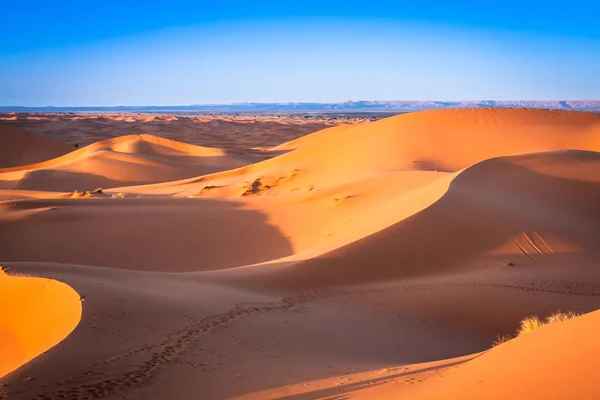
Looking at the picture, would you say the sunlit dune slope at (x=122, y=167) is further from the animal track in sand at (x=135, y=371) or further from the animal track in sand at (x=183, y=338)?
the animal track in sand at (x=135, y=371)

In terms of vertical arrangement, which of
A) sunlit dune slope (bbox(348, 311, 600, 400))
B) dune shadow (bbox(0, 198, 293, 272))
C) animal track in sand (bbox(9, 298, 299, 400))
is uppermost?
sunlit dune slope (bbox(348, 311, 600, 400))

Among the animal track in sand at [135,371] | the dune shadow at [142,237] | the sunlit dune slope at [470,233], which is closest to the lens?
the animal track in sand at [135,371]

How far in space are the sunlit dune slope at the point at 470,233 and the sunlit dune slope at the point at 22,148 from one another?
35047mm

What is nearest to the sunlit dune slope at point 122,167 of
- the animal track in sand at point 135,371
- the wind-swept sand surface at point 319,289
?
the wind-swept sand surface at point 319,289

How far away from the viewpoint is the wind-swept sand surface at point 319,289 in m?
4.63

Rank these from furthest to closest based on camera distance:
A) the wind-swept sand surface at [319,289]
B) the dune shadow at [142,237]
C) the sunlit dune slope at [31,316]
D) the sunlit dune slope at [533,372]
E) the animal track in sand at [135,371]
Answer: the dune shadow at [142,237] → the sunlit dune slope at [31,316] → the wind-swept sand surface at [319,289] → the animal track in sand at [135,371] → the sunlit dune slope at [533,372]

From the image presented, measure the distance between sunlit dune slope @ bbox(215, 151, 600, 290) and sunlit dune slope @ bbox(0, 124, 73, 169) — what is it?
115ft

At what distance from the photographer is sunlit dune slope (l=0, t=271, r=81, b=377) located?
568 centimetres

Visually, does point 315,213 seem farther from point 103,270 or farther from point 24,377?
point 24,377

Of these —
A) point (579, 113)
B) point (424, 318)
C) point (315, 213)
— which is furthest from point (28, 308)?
point (579, 113)

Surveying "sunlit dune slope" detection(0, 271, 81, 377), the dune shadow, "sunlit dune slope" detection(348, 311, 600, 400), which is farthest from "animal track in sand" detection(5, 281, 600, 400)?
the dune shadow

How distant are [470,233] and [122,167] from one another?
2468 cm

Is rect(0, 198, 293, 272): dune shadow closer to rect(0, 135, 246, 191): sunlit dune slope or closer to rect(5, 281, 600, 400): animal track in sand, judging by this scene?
rect(5, 281, 600, 400): animal track in sand

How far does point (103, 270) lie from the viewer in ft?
27.7
